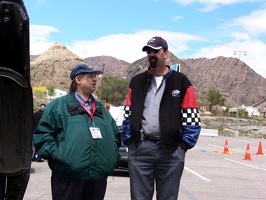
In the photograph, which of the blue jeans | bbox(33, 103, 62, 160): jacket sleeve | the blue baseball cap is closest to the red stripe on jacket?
the blue jeans

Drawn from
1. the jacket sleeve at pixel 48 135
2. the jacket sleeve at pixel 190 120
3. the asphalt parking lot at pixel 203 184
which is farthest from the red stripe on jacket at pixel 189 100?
the asphalt parking lot at pixel 203 184

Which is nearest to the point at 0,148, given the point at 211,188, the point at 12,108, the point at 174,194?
the point at 12,108

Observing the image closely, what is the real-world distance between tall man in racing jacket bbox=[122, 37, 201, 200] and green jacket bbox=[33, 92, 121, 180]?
28 centimetres

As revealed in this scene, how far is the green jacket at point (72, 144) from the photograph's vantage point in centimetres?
425

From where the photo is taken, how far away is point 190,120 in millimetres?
4621

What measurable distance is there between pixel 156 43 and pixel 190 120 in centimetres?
81

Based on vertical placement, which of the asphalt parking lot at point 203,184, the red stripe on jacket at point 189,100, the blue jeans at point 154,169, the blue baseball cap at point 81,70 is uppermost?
the blue baseball cap at point 81,70

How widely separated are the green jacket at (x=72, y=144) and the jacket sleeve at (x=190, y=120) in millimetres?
705

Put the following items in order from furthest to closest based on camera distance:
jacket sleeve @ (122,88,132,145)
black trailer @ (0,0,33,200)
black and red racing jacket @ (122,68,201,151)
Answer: jacket sleeve @ (122,88,132,145)
black and red racing jacket @ (122,68,201,151)
black trailer @ (0,0,33,200)

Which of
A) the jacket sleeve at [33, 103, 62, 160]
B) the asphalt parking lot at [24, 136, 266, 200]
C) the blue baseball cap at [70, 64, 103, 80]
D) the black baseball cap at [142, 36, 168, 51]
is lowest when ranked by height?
the asphalt parking lot at [24, 136, 266, 200]

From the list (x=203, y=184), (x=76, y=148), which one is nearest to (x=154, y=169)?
(x=76, y=148)

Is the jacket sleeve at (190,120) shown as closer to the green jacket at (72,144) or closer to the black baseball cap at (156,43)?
the black baseball cap at (156,43)

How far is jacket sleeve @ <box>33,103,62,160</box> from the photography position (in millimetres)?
4246

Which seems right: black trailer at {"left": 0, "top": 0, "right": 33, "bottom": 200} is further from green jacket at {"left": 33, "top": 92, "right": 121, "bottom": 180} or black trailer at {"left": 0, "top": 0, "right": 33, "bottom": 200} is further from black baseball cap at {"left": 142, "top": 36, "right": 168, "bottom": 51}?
black baseball cap at {"left": 142, "top": 36, "right": 168, "bottom": 51}
